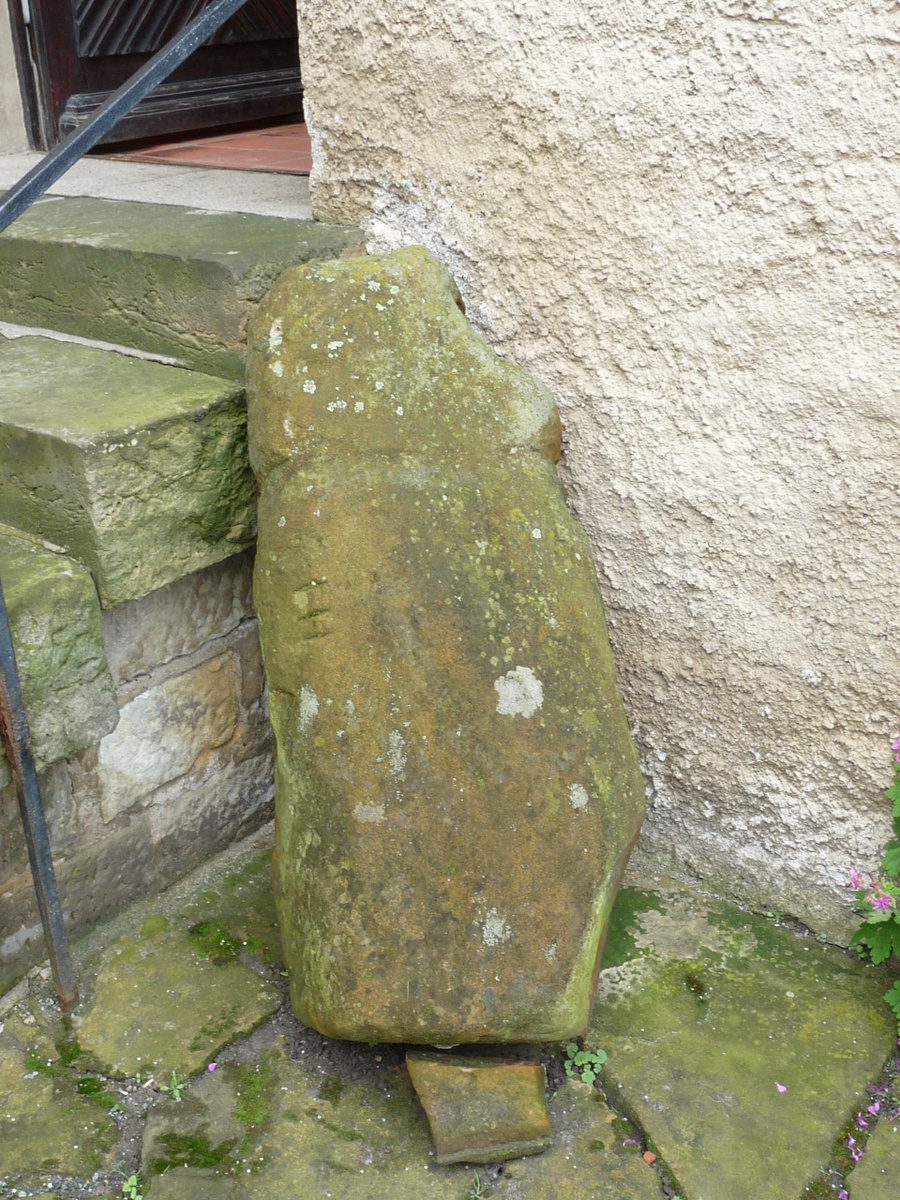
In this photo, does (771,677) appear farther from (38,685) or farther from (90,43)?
(90,43)

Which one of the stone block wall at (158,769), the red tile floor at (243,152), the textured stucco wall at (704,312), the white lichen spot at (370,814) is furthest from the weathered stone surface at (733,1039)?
the red tile floor at (243,152)

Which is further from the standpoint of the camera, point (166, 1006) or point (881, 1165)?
point (166, 1006)

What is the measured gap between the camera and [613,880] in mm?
1627

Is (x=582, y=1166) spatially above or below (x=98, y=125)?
below

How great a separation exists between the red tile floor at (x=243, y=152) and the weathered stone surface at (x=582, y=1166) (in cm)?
232

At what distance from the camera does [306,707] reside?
1.61 meters

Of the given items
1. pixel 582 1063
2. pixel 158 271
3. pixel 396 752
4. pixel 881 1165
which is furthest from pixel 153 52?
pixel 881 1165

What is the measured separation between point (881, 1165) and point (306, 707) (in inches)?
41.9

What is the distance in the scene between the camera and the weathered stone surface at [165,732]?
196cm

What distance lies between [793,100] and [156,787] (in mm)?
1599

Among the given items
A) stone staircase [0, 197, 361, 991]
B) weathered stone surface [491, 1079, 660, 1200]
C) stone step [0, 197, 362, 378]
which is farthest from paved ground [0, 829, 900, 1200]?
stone step [0, 197, 362, 378]

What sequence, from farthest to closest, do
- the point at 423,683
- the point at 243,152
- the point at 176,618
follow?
the point at 243,152
the point at 176,618
the point at 423,683

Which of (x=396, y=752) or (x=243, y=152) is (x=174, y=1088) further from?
(x=243, y=152)

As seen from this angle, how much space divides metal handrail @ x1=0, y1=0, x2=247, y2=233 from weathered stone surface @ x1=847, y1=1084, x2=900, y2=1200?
1736 mm
